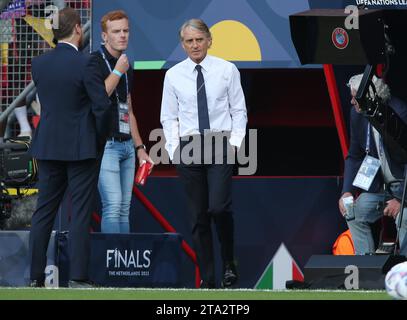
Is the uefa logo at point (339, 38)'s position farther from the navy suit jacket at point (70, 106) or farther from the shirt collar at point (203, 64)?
the navy suit jacket at point (70, 106)

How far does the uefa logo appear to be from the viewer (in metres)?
9.74

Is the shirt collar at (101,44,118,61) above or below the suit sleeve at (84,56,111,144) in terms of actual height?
above

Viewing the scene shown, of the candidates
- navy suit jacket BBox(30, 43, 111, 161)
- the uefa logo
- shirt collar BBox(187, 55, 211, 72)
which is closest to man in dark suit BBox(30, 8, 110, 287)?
navy suit jacket BBox(30, 43, 111, 161)

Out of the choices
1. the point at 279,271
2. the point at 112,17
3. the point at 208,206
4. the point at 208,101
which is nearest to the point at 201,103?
the point at 208,101

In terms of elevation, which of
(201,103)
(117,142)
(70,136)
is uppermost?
(201,103)

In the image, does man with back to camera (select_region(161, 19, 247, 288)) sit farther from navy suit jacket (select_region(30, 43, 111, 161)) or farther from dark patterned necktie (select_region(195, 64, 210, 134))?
navy suit jacket (select_region(30, 43, 111, 161))

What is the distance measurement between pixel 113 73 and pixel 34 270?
1701 mm

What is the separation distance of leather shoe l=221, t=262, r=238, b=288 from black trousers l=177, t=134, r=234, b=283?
5cm

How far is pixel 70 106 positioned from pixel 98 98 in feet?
0.76

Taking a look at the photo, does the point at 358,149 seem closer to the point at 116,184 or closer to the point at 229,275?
the point at 229,275

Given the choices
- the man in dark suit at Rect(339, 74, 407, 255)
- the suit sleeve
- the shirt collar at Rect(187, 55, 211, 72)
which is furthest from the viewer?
the man in dark suit at Rect(339, 74, 407, 255)

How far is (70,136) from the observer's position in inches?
343
